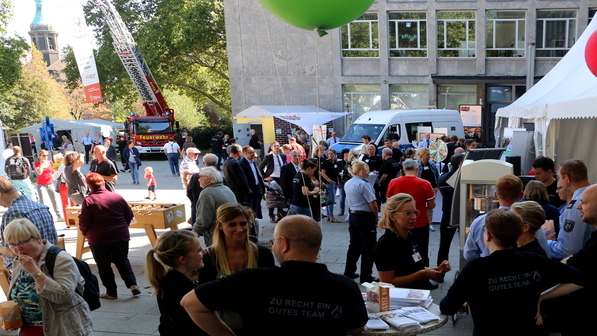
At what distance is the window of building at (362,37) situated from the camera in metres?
26.5

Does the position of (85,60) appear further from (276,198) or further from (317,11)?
(317,11)

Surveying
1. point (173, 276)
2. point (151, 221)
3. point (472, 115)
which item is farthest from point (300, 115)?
point (173, 276)

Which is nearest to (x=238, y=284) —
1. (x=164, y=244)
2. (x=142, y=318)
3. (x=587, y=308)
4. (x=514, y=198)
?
(x=164, y=244)

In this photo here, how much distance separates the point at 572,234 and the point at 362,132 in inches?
568

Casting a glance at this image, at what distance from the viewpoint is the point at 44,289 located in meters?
3.55

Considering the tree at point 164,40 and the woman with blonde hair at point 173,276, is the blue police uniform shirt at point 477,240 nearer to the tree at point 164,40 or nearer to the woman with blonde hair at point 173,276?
the woman with blonde hair at point 173,276

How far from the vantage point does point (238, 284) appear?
233 cm

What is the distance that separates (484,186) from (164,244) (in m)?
4.35

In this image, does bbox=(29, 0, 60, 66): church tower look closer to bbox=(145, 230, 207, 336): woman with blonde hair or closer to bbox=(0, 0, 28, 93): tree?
bbox=(0, 0, 28, 93): tree

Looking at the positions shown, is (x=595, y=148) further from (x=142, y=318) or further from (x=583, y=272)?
(x=142, y=318)

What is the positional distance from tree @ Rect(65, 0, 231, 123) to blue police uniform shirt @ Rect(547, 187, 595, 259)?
27511 mm

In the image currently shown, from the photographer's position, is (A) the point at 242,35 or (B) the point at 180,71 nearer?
(A) the point at 242,35

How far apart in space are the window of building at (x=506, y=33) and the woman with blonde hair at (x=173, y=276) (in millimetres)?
26006

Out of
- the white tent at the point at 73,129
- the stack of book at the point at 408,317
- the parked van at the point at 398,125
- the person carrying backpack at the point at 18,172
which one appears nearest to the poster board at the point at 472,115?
the parked van at the point at 398,125
